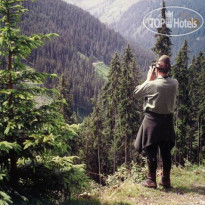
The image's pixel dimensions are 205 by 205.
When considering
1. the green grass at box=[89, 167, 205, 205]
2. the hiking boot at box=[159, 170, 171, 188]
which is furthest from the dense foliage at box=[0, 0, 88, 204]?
the hiking boot at box=[159, 170, 171, 188]

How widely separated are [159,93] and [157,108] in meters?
0.38

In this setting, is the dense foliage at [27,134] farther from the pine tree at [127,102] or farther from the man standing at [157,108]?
the pine tree at [127,102]

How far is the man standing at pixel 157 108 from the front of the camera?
5793mm

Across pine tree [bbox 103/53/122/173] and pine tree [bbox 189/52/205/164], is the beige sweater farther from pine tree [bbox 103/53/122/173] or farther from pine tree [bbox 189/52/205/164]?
pine tree [bbox 103/53/122/173]

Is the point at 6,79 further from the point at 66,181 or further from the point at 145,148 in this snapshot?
the point at 145,148

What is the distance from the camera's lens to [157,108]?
230 inches

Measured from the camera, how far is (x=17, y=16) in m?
6.02

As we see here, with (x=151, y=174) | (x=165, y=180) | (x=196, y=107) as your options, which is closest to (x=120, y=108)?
(x=196, y=107)

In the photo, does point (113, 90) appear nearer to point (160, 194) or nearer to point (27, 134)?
point (160, 194)

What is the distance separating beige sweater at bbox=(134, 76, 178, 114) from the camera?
5.76m

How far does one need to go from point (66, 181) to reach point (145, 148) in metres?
2.13

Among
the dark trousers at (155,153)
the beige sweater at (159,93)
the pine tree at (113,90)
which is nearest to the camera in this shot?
the beige sweater at (159,93)

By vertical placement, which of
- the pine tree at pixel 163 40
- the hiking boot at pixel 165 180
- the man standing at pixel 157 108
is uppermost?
the pine tree at pixel 163 40

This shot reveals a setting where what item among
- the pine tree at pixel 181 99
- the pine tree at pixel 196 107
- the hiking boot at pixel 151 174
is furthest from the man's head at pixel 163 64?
the pine tree at pixel 181 99
